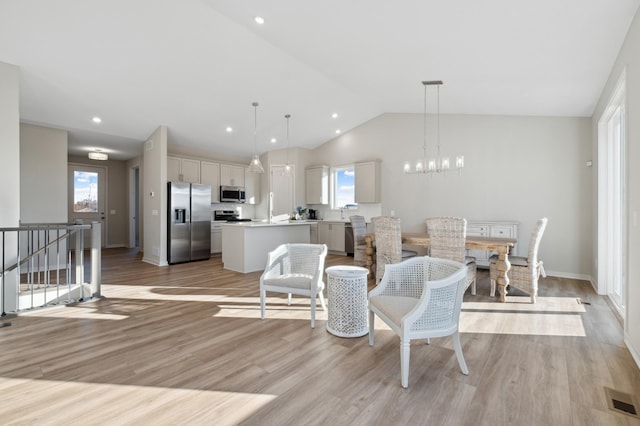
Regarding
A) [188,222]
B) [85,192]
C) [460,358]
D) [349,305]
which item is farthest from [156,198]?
[460,358]

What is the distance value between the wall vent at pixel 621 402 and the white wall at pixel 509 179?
3.86 metres

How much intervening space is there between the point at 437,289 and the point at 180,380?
5.79ft

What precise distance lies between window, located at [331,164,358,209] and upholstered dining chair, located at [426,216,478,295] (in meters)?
3.71

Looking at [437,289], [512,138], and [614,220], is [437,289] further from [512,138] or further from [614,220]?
[512,138]

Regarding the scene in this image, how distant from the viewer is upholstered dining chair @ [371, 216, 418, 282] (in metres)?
4.31

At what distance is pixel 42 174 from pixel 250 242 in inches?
160

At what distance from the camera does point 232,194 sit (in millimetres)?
8031

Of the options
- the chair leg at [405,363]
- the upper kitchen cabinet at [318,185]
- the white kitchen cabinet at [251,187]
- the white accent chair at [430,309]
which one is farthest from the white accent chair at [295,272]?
the white kitchen cabinet at [251,187]

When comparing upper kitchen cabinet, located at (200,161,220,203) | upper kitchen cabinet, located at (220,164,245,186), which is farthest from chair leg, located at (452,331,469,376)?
upper kitchen cabinet, located at (220,164,245,186)

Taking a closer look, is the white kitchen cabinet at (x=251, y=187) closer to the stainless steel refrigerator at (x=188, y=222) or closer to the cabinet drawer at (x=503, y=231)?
the stainless steel refrigerator at (x=188, y=222)

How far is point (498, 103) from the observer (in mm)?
4977

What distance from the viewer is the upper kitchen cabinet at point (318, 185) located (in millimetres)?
7977

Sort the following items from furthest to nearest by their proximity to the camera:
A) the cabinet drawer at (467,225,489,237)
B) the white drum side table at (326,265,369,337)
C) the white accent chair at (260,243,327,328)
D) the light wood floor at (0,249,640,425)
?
the cabinet drawer at (467,225,489,237) → the white accent chair at (260,243,327,328) → the white drum side table at (326,265,369,337) → the light wood floor at (0,249,640,425)

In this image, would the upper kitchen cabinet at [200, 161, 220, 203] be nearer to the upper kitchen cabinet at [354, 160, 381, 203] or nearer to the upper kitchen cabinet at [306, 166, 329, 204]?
the upper kitchen cabinet at [306, 166, 329, 204]
